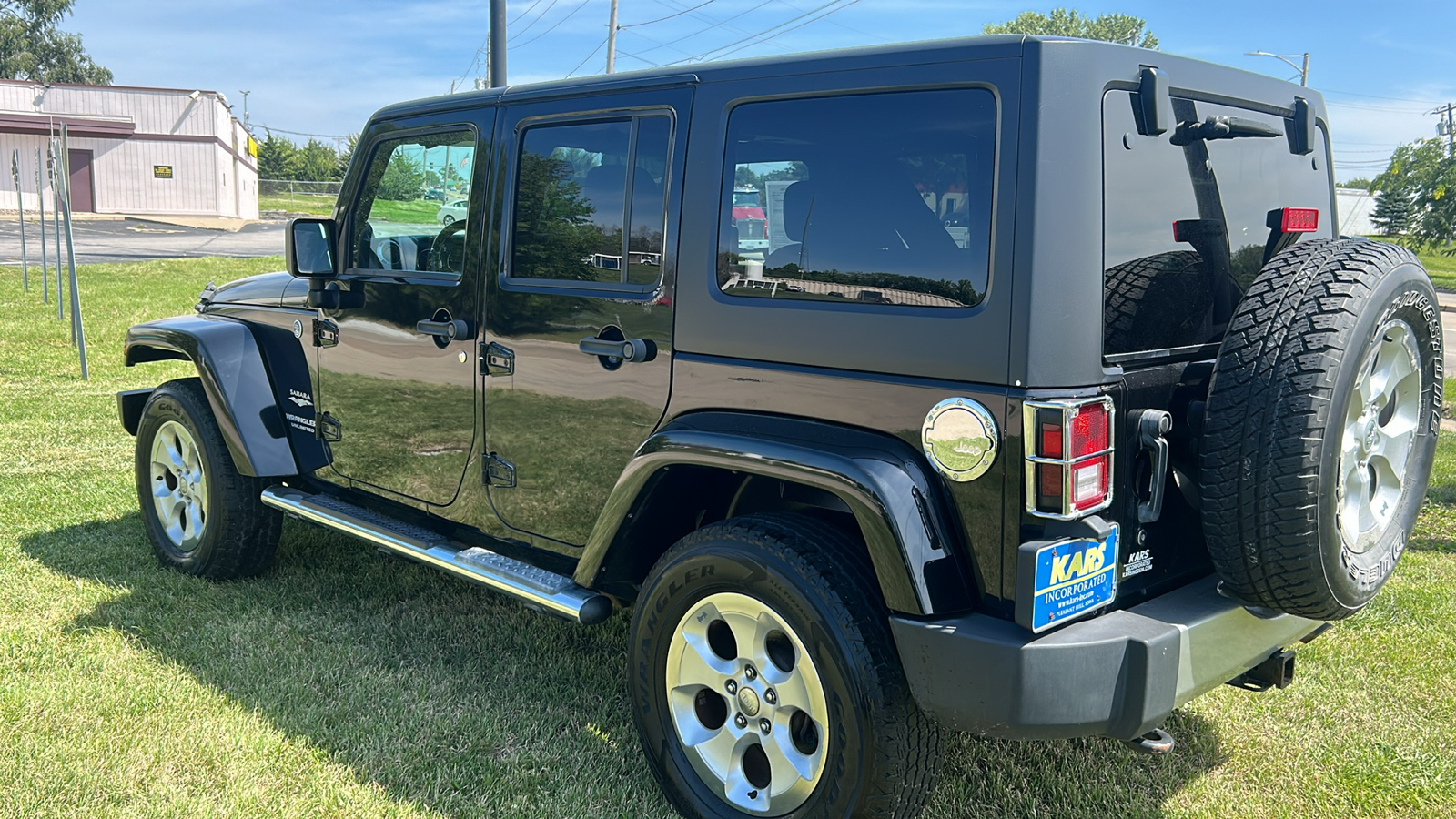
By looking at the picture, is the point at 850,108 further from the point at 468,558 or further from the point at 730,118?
the point at 468,558

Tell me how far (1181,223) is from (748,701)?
161 cm

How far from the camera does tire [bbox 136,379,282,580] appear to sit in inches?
180

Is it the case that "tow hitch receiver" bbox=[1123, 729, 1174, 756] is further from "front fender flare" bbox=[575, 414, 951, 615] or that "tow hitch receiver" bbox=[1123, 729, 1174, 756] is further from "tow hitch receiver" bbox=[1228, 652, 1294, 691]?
"front fender flare" bbox=[575, 414, 951, 615]

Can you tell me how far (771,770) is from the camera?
275 cm

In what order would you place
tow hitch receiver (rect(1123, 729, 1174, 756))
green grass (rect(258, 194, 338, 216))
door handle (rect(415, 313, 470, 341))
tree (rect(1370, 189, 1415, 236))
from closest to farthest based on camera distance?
1. tow hitch receiver (rect(1123, 729, 1174, 756))
2. door handle (rect(415, 313, 470, 341))
3. tree (rect(1370, 189, 1415, 236))
4. green grass (rect(258, 194, 338, 216))

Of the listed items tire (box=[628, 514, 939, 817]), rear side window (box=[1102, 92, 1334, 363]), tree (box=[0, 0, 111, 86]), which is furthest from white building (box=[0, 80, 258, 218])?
rear side window (box=[1102, 92, 1334, 363])

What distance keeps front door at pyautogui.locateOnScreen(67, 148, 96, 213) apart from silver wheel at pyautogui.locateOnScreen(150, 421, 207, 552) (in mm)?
40980

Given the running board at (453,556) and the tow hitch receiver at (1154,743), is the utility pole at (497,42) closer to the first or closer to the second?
the running board at (453,556)

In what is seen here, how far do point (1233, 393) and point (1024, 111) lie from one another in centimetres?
77

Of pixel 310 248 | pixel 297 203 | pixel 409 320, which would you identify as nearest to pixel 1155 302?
pixel 409 320

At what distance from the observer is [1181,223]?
264cm

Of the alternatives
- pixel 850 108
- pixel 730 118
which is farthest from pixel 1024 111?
pixel 730 118

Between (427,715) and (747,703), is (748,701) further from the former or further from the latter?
(427,715)

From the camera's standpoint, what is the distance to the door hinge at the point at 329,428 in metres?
4.27
